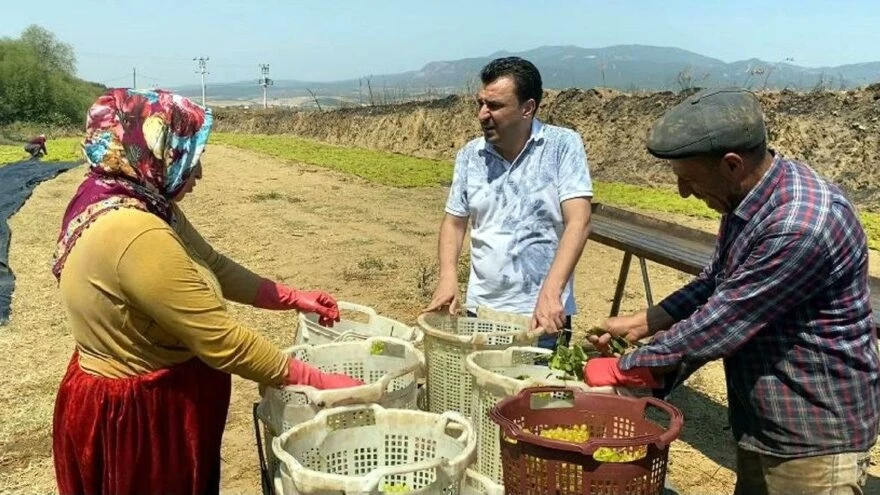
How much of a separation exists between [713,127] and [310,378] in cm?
124

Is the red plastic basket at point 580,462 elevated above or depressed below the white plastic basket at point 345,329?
above

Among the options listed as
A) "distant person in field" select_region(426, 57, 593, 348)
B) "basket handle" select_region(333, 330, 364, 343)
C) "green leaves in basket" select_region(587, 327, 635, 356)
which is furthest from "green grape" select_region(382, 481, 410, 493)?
"distant person in field" select_region(426, 57, 593, 348)

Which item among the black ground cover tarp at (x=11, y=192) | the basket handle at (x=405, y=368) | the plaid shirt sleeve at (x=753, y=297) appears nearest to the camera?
the plaid shirt sleeve at (x=753, y=297)

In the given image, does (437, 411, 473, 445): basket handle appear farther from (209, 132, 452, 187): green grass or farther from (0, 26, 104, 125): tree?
(0, 26, 104, 125): tree

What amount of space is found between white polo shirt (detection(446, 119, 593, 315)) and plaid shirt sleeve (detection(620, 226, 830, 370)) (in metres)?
1.12

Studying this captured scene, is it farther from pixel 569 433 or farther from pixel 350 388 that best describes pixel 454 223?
pixel 569 433

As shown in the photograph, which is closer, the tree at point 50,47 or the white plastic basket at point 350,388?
the white plastic basket at point 350,388

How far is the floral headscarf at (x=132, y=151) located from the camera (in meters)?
1.98

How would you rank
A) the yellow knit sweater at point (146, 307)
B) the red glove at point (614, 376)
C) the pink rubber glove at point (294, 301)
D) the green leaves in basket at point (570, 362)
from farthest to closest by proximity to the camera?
the pink rubber glove at point (294, 301) → the green leaves in basket at point (570, 362) → the red glove at point (614, 376) → the yellow knit sweater at point (146, 307)

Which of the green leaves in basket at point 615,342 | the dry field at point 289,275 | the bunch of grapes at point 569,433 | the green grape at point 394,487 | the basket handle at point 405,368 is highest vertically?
the green leaves in basket at point 615,342

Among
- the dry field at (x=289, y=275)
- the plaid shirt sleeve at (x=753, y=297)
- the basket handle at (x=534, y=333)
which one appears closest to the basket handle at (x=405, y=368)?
the basket handle at (x=534, y=333)

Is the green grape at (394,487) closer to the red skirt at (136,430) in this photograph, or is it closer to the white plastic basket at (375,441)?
the white plastic basket at (375,441)

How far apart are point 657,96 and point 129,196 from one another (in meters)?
18.2

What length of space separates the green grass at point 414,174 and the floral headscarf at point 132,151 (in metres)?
9.32
